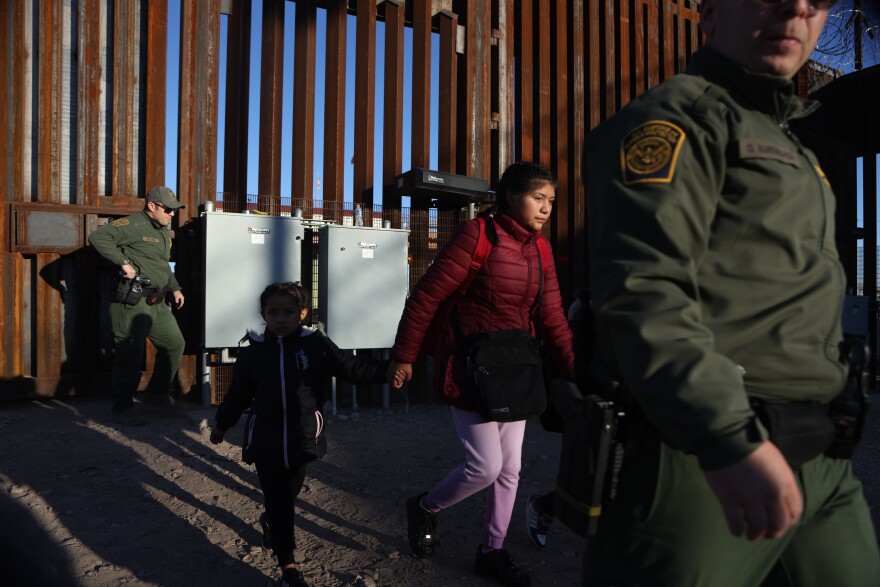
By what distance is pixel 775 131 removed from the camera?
1.21 m

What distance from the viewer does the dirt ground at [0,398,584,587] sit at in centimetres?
281

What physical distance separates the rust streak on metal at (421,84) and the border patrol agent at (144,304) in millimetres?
2594

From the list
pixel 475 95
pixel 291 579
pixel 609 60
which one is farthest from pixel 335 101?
pixel 291 579

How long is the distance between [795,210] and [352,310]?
491cm

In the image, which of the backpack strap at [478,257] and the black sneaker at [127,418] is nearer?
the backpack strap at [478,257]

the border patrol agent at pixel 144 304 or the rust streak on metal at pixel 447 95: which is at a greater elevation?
the rust streak on metal at pixel 447 95

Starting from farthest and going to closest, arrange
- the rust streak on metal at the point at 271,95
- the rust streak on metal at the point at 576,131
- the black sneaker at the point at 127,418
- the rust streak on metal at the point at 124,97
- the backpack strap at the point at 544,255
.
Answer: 1. the rust streak on metal at the point at 576,131
2. the rust streak on metal at the point at 271,95
3. the rust streak on metal at the point at 124,97
4. the black sneaker at the point at 127,418
5. the backpack strap at the point at 544,255

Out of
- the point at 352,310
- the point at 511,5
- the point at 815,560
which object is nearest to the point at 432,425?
the point at 352,310

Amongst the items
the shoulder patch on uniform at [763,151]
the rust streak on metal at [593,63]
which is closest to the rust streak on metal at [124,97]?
the rust streak on metal at [593,63]

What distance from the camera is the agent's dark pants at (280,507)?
2.60 meters

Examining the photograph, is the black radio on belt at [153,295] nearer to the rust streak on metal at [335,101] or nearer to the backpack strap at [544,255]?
the rust streak on metal at [335,101]

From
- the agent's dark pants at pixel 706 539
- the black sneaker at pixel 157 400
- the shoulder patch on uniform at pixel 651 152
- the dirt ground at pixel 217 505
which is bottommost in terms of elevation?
the dirt ground at pixel 217 505

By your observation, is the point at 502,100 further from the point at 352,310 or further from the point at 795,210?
the point at 795,210

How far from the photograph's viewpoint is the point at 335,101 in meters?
6.62
